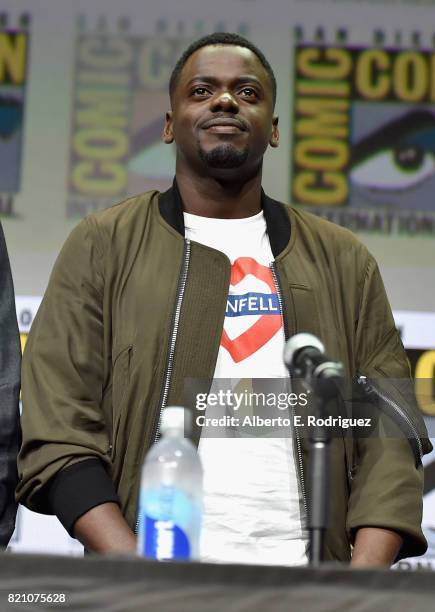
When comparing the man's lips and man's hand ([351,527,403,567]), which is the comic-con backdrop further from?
man's hand ([351,527,403,567])

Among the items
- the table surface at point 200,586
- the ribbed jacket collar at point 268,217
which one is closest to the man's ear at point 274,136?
the ribbed jacket collar at point 268,217

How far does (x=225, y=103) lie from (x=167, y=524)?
121cm

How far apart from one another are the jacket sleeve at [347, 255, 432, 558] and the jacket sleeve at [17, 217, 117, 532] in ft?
1.78

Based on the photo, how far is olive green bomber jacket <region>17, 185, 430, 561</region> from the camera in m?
2.18

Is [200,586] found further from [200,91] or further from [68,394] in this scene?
[200,91]

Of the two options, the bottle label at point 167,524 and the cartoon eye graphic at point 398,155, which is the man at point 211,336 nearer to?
the bottle label at point 167,524

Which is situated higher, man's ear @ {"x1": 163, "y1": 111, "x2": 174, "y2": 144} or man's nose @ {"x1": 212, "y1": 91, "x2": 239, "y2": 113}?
man's nose @ {"x1": 212, "y1": 91, "x2": 239, "y2": 113}

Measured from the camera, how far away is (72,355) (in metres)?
2.25

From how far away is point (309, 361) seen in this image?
1.54m

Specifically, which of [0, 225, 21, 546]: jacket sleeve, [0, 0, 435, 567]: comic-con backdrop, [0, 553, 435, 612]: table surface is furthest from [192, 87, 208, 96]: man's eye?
[0, 553, 435, 612]: table surface

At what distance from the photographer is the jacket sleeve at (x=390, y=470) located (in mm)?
2146

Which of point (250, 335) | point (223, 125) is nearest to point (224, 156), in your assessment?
point (223, 125)

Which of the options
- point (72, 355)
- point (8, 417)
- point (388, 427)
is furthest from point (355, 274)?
point (8, 417)

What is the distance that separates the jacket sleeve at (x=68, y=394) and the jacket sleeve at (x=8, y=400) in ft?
0.19
